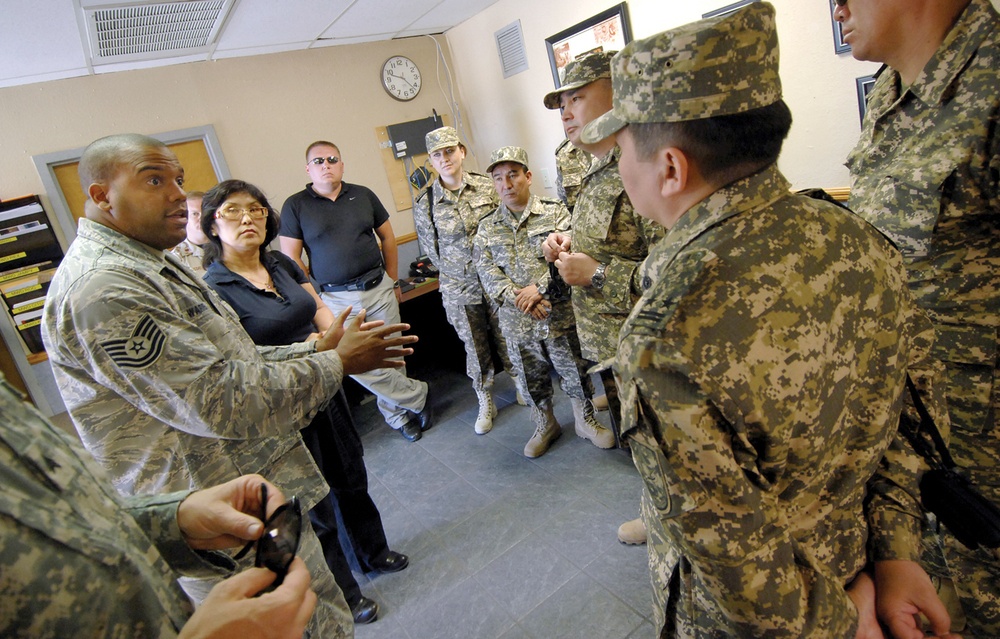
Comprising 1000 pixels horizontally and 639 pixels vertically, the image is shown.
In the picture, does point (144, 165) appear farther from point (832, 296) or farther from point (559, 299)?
point (559, 299)

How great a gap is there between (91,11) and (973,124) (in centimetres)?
344

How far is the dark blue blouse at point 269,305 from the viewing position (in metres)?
1.91

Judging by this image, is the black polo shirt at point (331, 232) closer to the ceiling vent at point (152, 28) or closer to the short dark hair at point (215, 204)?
the ceiling vent at point (152, 28)

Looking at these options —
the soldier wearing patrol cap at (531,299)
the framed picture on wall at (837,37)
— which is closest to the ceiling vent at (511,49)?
the soldier wearing patrol cap at (531,299)

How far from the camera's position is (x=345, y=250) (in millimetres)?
3367

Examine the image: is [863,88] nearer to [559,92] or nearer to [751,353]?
[559,92]

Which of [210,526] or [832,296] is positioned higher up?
[832,296]

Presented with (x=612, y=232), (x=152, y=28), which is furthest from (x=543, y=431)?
(x=152, y=28)

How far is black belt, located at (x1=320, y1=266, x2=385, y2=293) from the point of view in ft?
11.2

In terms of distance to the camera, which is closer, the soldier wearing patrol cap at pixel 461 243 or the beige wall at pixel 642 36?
the beige wall at pixel 642 36

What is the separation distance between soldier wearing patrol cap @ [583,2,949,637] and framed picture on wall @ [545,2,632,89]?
244 cm

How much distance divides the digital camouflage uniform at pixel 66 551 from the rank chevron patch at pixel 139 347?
0.42 m

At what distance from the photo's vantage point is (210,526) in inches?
35.2

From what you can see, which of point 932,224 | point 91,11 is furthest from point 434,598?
point 91,11
